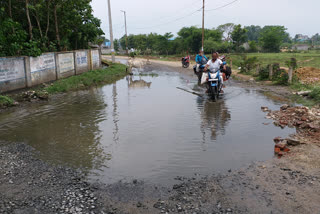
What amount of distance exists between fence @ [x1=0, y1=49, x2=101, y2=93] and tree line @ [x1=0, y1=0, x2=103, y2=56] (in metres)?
0.70

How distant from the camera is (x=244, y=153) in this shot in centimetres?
A: 577

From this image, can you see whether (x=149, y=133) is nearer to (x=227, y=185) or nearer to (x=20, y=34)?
(x=227, y=185)

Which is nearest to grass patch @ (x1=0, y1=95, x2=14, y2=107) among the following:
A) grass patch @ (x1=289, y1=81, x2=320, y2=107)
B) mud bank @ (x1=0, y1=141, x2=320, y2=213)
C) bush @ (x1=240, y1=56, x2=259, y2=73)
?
mud bank @ (x1=0, y1=141, x2=320, y2=213)

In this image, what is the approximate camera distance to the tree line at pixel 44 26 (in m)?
14.3

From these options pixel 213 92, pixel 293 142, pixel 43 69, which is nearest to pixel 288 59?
pixel 213 92

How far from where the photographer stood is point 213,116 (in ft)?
29.0

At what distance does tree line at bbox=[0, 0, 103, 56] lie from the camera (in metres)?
14.3

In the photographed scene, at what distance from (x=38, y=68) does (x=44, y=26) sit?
25.9 feet

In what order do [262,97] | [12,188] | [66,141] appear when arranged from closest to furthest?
[12,188]
[66,141]
[262,97]

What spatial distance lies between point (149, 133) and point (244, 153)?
2429 millimetres

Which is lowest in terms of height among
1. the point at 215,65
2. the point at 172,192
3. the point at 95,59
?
the point at 172,192

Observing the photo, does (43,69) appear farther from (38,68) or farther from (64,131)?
(64,131)

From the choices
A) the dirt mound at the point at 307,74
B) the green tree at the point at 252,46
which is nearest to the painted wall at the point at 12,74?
the dirt mound at the point at 307,74

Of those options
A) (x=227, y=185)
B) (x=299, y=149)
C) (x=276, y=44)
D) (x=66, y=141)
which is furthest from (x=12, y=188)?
(x=276, y=44)
